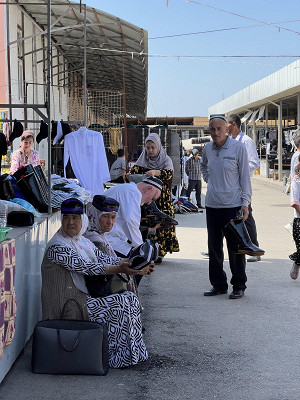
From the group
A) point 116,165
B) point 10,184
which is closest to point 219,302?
point 10,184

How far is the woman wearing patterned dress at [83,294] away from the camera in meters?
4.80

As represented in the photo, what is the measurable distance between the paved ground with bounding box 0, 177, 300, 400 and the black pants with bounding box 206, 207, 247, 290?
178 millimetres

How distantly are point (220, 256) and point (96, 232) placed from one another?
210cm

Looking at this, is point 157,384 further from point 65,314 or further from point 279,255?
point 279,255

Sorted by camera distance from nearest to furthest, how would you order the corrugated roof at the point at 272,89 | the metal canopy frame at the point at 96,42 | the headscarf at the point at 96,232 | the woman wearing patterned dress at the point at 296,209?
the headscarf at the point at 96,232 < the woman wearing patterned dress at the point at 296,209 < the metal canopy frame at the point at 96,42 < the corrugated roof at the point at 272,89

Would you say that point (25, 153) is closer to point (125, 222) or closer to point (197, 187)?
point (125, 222)

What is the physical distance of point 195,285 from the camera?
25.5 feet

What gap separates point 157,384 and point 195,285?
332 centimetres

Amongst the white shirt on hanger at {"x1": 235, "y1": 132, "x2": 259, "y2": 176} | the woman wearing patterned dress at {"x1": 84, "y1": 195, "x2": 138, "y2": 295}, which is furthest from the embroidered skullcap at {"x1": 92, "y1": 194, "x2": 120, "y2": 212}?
the white shirt on hanger at {"x1": 235, "y1": 132, "x2": 259, "y2": 176}

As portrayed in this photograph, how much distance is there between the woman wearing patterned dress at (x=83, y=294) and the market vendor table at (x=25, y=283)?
0.18m

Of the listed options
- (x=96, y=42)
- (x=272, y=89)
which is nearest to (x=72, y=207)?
(x=96, y=42)

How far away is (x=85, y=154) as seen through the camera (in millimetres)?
9109

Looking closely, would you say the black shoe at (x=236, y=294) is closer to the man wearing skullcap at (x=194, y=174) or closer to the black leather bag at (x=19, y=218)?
the black leather bag at (x=19, y=218)

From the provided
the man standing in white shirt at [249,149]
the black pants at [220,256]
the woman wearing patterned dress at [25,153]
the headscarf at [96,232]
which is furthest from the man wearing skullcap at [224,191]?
the woman wearing patterned dress at [25,153]
